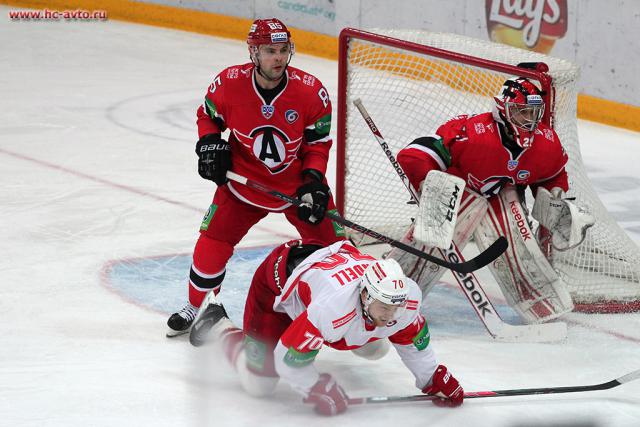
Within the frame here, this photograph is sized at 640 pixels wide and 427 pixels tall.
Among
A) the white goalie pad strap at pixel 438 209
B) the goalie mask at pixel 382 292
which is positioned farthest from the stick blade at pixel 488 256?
the goalie mask at pixel 382 292

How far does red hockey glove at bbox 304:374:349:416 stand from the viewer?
342 cm

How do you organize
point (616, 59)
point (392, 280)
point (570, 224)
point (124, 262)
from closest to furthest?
point (392, 280) < point (570, 224) < point (124, 262) < point (616, 59)

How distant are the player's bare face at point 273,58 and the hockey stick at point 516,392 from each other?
116 centimetres

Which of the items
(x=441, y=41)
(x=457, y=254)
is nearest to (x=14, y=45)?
(x=441, y=41)

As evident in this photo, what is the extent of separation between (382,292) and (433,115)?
2.10 meters

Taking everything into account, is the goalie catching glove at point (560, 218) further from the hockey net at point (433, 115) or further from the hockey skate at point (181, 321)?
the hockey skate at point (181, 321)

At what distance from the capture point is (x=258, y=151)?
4.05m

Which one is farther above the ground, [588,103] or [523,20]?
[523,20]

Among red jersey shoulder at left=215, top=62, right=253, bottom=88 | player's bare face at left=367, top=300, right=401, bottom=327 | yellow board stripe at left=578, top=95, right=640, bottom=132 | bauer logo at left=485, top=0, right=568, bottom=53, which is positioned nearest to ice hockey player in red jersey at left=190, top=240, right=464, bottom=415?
player's bare face at left=367, top=300, right=401, bottom=327

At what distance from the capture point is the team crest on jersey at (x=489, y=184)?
4195 millimetres

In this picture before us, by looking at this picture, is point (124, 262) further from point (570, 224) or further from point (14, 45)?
point (14, 45)

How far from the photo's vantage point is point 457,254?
13.9ft

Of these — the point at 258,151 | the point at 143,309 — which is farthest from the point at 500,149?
the point at 143,309

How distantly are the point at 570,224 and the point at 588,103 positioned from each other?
3725 mm
